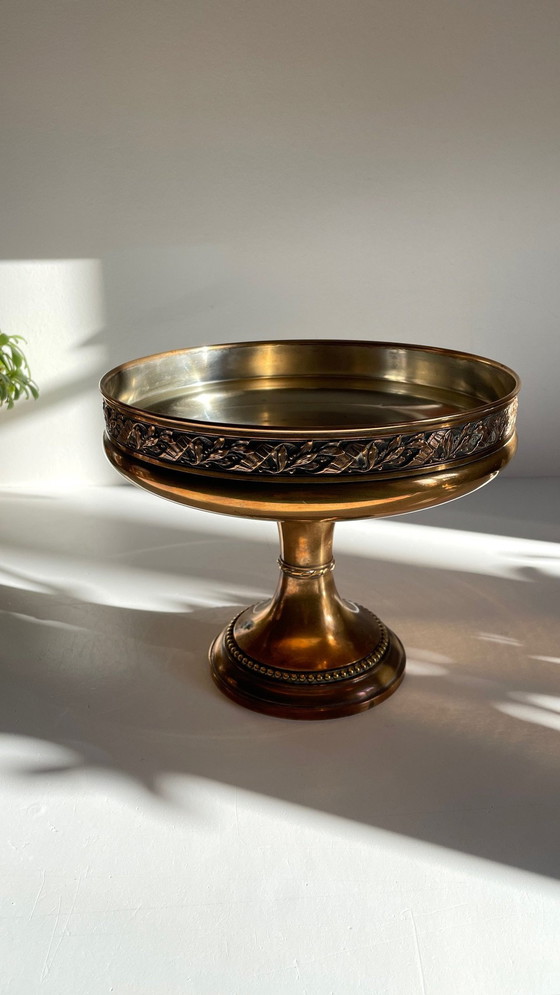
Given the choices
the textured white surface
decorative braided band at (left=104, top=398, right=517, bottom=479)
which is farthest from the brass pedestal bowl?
the textured white surface

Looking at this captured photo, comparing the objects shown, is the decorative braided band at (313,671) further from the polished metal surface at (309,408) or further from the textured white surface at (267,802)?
the polished metal surface at (309,408)

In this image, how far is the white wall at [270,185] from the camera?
272 cm

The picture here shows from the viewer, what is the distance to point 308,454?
136 cm

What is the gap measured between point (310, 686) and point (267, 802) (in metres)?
0.30

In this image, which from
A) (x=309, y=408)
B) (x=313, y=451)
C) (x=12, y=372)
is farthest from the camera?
(x=12, y=372)

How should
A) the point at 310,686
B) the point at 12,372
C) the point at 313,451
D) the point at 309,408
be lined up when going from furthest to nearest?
the point at 12,372
the point at 309,408
the point at 310,686
the point at 313,451

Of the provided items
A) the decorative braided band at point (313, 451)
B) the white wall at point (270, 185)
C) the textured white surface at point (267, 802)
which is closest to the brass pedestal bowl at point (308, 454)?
the decorative braided band at point (313, 451)

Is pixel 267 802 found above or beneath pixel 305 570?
beneath

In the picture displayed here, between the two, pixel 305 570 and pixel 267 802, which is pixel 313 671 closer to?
Result: pixel 305 570

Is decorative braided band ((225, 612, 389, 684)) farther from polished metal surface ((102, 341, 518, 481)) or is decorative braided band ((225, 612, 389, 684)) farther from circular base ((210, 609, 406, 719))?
polished metal surface ((102, 341, 518, 481))

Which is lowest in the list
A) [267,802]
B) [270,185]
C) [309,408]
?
[267,802]

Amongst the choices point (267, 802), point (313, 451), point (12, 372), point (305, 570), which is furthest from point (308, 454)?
point (12, 372)

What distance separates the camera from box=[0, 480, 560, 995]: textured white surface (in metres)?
1.16

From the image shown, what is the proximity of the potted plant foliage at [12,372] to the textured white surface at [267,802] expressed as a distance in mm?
763
